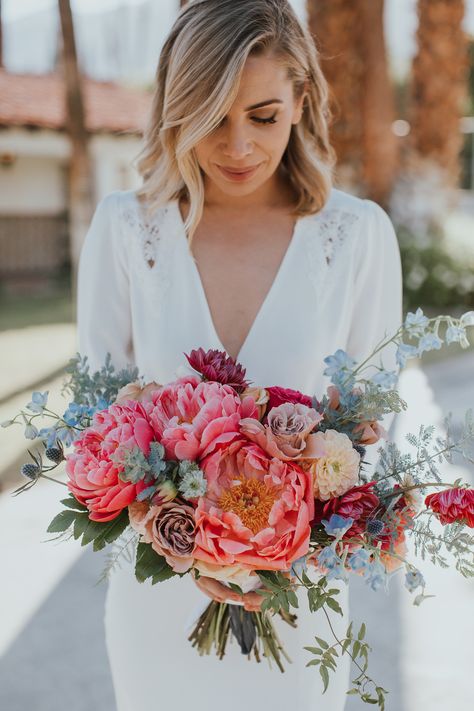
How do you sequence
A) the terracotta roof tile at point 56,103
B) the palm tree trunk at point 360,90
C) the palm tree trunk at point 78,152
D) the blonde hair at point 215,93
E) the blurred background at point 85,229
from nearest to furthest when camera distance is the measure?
the blonde hair at point 215,93 < the blurred background at point 85,229 < the palm tree trunk at point 78,152 < the palm tree trunk at point 360,90 < the terracotta roof tile at point 56,103

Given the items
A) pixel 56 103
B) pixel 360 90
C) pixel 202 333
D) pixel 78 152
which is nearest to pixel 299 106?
pixel 202 333

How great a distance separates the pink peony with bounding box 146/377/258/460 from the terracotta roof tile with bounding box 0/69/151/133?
521 inches

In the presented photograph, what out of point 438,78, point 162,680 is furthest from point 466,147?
point 162,680

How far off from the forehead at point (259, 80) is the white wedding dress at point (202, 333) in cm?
37

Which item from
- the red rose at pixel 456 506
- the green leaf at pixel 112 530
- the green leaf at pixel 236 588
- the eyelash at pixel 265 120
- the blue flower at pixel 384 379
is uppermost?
the eyelash at pixel 265 120

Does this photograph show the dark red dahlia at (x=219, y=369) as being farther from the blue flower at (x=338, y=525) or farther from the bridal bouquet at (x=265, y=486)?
the blue flower at (x=338, y=525)

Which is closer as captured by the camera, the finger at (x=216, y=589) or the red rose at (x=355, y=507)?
the red rose at (x=355, y=507)

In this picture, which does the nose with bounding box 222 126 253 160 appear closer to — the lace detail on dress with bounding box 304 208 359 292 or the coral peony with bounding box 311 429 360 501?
the lace detail on dress with bounding box 304 208 359 292

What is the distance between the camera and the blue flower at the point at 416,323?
53.4 inches

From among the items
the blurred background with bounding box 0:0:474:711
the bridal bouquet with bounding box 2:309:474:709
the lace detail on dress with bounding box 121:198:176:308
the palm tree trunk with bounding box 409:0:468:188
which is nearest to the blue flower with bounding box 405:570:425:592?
the bridal bouquet with bounding box 2:309:474:709

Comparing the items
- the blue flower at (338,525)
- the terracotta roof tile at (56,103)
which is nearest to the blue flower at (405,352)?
the blue flower at (338,525)

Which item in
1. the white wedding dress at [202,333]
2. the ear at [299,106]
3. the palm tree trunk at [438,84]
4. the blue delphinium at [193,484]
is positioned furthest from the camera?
the palm tree trunk at [438,84]

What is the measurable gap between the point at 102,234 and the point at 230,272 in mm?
315

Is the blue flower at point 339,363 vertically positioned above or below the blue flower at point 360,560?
above
